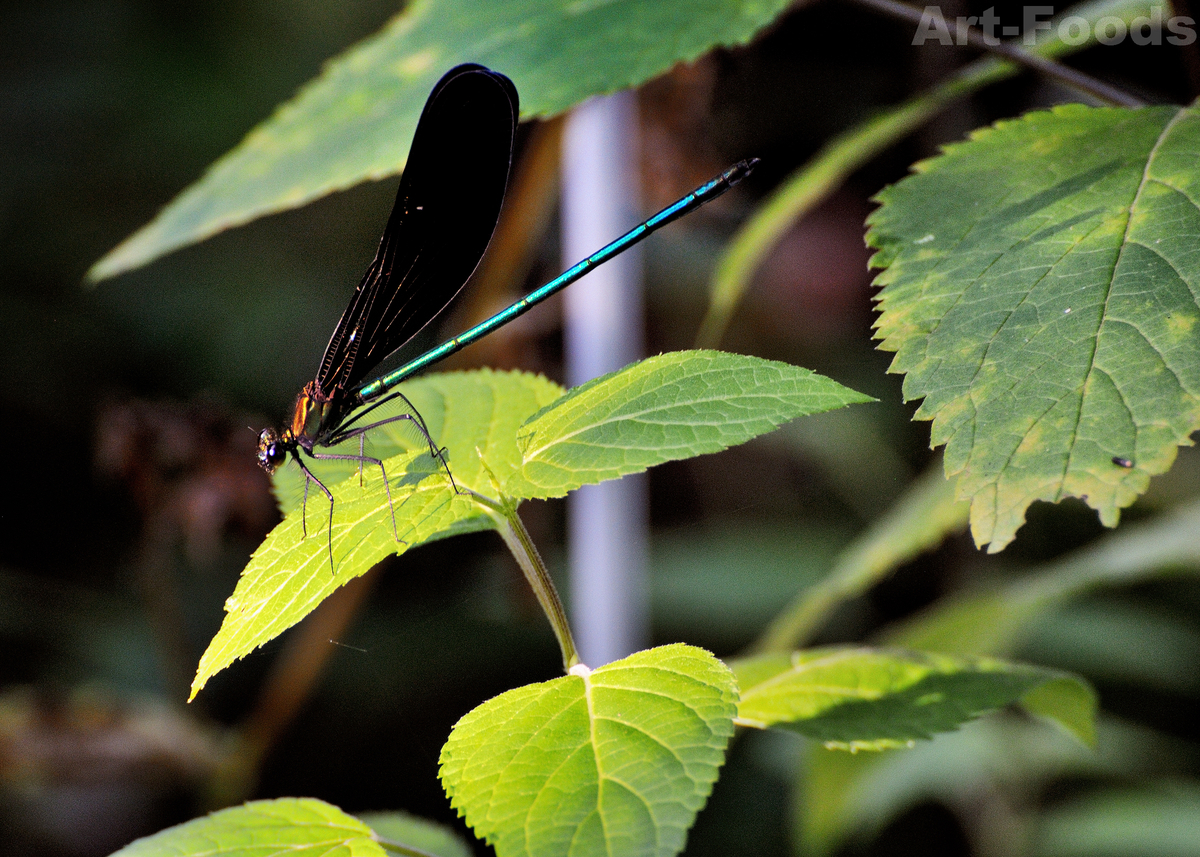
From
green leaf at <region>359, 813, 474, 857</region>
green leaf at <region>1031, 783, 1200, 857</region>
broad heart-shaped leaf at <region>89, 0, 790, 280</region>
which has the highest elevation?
broad heart-shaped leaf at <region>89, 0, 790, 280</region>

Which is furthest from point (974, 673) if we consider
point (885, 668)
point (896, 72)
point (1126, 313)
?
point (896, 72)

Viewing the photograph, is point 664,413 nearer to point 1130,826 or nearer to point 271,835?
point 271,835

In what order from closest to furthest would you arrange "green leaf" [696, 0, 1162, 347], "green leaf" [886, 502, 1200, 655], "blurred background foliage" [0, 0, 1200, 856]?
1. "green leaf" [696, 0, 1162, 347]
2. "green leaf" [886, 502, 1200, 655]
3. "blurred background foliage" [0, 0, 1200, 856]

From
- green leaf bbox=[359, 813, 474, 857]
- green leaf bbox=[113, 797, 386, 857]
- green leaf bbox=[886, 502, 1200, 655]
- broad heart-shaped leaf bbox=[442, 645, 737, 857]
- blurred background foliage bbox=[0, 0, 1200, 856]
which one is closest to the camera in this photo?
broad heart-shaped leaf bbox=[442, 645, 737, 857]

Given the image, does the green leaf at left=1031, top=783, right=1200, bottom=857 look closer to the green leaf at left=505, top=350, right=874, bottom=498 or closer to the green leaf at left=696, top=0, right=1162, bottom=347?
the green leaf at left=696, top=0, right=1162, bottom=347

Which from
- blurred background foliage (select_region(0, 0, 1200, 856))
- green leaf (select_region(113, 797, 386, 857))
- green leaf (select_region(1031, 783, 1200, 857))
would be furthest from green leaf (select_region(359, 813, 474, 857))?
green leaf (select_region(1031, 783, 1200, 857))

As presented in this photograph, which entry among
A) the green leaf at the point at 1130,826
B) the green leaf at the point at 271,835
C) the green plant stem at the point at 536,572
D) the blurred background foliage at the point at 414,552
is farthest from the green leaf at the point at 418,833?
the green leaf at the point at 1130,826
